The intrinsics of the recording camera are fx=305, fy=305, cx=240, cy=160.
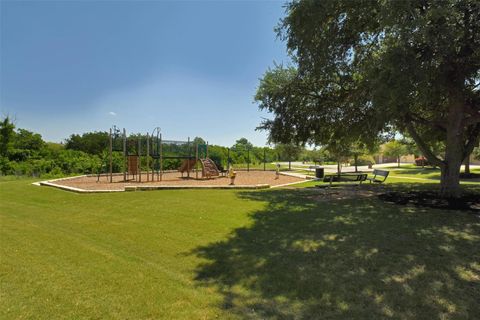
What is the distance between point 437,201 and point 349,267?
22.6 feet

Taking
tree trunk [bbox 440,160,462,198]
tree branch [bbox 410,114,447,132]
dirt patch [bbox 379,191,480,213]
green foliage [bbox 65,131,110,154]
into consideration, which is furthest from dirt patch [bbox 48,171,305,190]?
green foliage [bbox 65,131,110,154]

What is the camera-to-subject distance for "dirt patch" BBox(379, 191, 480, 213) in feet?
→ 28.2

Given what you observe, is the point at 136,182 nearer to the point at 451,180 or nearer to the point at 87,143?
the point at 451,180

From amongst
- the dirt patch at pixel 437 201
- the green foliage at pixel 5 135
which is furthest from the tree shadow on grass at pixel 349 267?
the green foliage at pixel 5 135

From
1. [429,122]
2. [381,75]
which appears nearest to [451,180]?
[429,122]

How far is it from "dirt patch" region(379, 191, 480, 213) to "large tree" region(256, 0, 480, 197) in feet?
2.08

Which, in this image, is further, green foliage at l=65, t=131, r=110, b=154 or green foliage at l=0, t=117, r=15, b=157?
green foliage at l=65, t=131, r=110, b=154

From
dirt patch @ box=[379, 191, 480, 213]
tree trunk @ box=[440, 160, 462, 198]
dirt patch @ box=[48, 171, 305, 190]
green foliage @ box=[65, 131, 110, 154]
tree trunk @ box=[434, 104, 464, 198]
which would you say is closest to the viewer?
dirt patch @ box=[379, 191, 480, 213]

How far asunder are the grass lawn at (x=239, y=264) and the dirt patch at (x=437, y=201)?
929mm

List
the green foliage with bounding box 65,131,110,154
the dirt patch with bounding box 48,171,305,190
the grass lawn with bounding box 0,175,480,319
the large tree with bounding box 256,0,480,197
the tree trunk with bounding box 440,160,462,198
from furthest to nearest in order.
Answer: the green foliage with bounding box 65,131,110,154 < the dirt patch with bounding box 48,171,305,190 < the tree trunk with bounding box 440,160,462,198 < the large tree with bounding box 256,0,480,197 < the grass lawn with bounding box 0,175,480,319

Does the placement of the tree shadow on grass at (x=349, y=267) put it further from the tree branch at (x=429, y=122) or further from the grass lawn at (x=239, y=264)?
the tree branch at (x=429, y=122)

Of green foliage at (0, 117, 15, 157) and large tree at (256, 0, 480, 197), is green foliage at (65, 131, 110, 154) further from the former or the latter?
large tree at (256, 0, 480, 197)

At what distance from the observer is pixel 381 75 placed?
801 centimetres

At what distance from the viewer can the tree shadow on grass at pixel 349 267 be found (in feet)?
10.8
